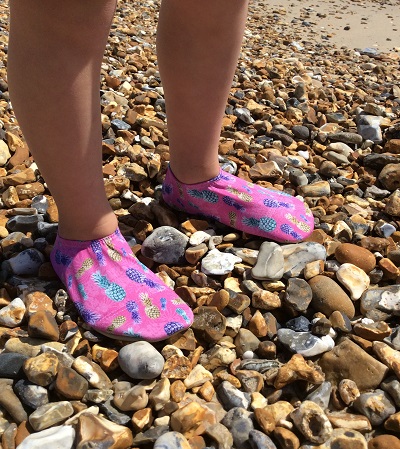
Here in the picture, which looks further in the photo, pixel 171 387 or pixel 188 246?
pixel 188 246

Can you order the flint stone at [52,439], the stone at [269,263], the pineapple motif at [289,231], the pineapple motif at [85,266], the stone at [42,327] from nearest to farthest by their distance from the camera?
the flint stone at [52,439] < the stone at [42,327] < the pineapple motif at [85,266] < the stone at [269,263] < the pineapple motif at [289,231]

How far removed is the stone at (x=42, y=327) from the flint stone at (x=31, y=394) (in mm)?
138

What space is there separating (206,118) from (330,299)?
1.96 feet

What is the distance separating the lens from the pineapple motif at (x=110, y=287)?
4.03 ft

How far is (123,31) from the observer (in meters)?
3.82

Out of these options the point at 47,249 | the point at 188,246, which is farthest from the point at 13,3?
the point at 188,246

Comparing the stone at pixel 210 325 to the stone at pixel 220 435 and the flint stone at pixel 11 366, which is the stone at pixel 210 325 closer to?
the stone at pixel 220 435

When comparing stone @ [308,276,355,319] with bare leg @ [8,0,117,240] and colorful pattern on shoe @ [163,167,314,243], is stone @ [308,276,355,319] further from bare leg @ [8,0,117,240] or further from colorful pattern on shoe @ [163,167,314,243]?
bare leg @ [8,0,117,240]

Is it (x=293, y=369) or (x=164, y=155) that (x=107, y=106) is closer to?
(x=164, y=155)

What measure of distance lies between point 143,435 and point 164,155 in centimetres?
122

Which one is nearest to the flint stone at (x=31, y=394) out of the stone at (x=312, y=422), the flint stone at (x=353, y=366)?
the stone at (x=312, y=422)

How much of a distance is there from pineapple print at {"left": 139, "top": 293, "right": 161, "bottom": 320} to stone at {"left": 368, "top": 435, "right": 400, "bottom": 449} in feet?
1.71

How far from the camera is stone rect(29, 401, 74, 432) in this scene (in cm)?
96

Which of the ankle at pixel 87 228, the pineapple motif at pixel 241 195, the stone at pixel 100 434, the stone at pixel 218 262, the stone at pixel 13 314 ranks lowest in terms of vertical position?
the stone at pixel 13 314
